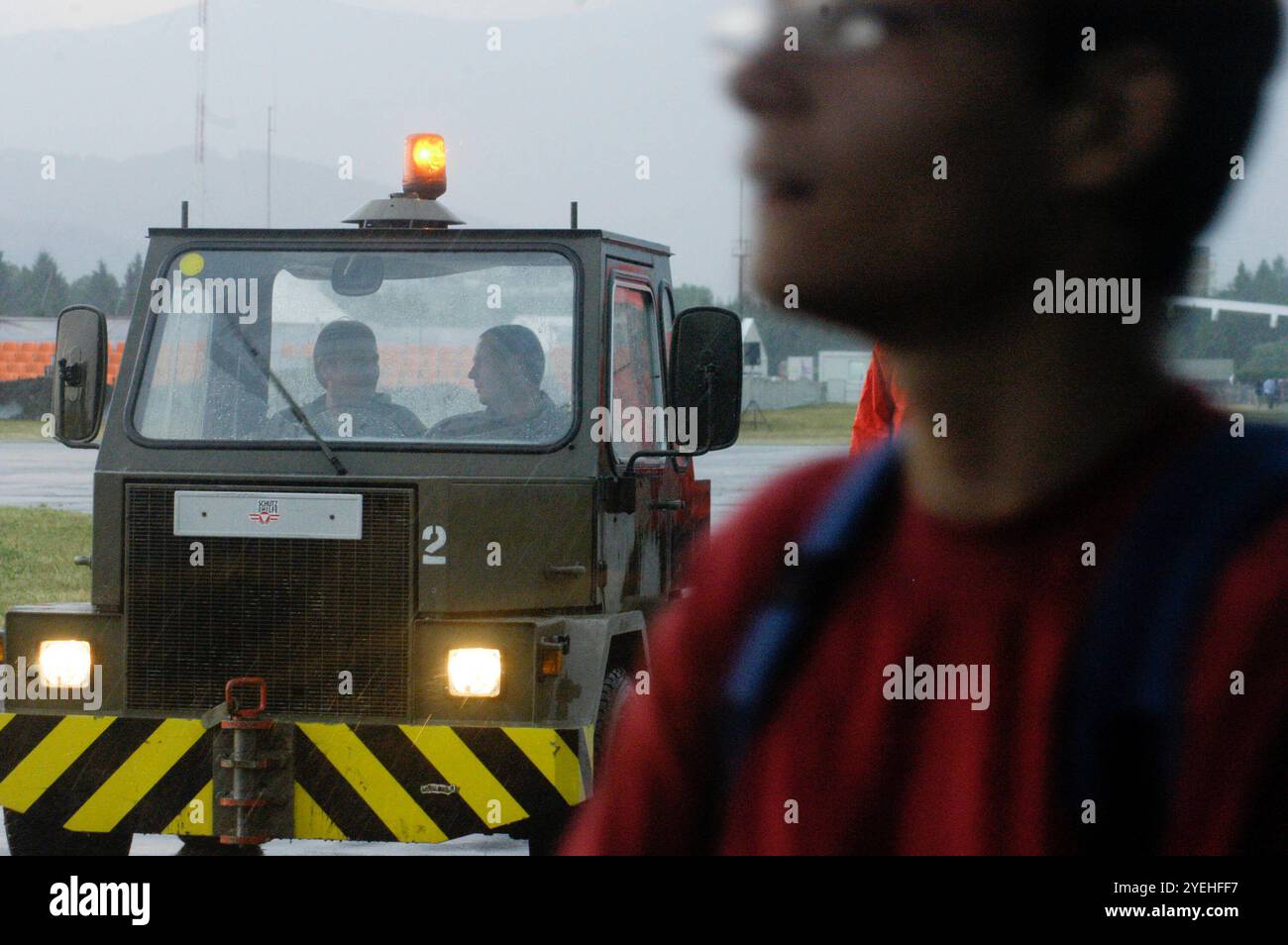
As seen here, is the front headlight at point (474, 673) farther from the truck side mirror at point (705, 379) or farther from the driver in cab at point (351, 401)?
the truck side mirror at point (705, 379)

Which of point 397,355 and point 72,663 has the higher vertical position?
point 397,355

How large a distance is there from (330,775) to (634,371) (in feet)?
5.21

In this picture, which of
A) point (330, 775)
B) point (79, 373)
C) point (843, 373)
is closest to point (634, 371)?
point (330, 775)

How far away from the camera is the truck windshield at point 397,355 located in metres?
5.77

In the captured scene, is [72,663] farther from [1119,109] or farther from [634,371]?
[1119,109]

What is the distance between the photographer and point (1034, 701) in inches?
45.1

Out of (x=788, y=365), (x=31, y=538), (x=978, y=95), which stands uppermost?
(x=978, y=95)

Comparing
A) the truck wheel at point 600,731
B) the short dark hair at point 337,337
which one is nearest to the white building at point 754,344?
the truck wheel at point 600,731

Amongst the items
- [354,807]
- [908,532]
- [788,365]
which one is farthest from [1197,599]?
[354,807]

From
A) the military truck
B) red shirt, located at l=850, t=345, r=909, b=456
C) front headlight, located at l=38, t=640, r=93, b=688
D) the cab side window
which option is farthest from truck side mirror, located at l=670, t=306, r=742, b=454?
red shirt, located at l=850, t=345, r=909, b=456

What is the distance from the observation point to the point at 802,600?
1233 millimetres

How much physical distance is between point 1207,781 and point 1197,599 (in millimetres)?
104
